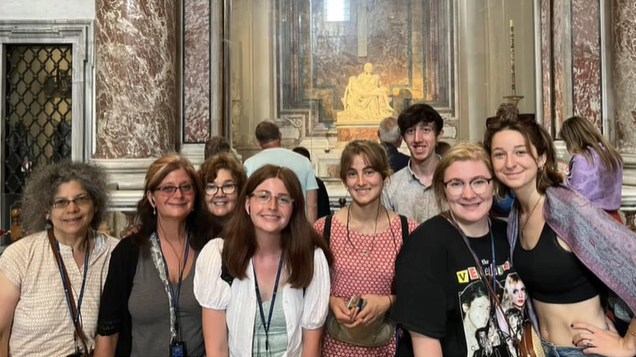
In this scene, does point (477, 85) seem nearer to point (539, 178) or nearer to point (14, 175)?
point (14, 175)

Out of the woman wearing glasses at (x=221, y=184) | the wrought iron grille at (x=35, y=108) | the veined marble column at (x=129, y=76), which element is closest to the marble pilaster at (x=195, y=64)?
the veined marble column at (x=129, y=76)

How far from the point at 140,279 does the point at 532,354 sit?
1.67 meters

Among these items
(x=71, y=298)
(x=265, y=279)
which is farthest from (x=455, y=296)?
(x=71, y=298)

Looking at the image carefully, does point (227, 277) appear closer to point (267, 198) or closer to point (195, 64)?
point (267, 198)

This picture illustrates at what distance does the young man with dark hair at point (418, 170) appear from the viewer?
11.5ft

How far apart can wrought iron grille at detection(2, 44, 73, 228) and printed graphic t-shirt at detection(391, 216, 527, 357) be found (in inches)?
296

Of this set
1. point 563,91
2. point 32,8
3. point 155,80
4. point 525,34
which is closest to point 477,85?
point 525,34

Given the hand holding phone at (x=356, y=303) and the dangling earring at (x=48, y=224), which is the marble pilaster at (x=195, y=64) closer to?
the dangling earring at (x=48, y=224)

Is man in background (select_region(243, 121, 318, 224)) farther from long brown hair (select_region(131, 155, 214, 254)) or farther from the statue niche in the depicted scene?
the statue niche

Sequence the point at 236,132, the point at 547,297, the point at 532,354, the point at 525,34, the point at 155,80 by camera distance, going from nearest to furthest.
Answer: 1. the point at 532,354
2. the point at 547,297
3. the point at 155,80
4. the point at 525,34
5. the point at 236,132

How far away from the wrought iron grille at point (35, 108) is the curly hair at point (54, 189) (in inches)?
243

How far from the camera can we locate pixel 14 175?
28.2 ft

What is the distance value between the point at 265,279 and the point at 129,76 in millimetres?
4578

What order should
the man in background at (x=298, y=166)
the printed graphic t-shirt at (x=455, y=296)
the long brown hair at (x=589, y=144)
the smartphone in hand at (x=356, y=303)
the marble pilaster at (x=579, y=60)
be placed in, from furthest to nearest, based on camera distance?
the marble pilaster at (x=579, y=60)
the man in background at (x=298, y=166)
the long brown hair at (x=589, y=144)
the smartphone in hand at (x=356, y=303)
the printed graphic t-shirt at (x=455, y=296)
